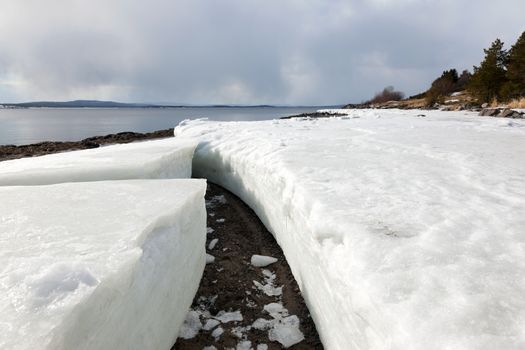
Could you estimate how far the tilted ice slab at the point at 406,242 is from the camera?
1.40m

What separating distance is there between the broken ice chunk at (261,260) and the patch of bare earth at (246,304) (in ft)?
0.17

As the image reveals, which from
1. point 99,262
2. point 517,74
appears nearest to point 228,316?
point 99,262

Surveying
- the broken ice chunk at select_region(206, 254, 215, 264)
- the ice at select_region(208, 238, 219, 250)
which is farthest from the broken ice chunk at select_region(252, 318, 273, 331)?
the ice at select_region(208, 238, 219, 250)

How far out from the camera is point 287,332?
274 cm

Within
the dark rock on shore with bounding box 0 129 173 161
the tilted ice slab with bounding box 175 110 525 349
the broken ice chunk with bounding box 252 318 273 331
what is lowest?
the broken ice chunk with bounding box 252 318 273 331

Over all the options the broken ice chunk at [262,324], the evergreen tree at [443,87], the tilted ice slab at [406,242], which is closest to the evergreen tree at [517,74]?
the evergreen tree at [443,87]

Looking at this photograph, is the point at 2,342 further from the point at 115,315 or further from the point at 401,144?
the point at 401,144

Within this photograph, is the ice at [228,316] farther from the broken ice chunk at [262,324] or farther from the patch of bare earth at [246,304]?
the broken ice chunk at [262,324]

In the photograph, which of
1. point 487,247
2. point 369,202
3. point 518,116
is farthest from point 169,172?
point 518,116

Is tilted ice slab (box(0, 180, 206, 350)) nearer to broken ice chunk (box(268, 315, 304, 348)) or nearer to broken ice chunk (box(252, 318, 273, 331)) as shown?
broken ice chunk (box(252, 318, 273, 331))

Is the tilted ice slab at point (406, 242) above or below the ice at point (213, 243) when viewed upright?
above

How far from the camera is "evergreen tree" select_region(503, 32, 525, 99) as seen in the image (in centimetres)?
1920

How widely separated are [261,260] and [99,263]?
2408 millimetres

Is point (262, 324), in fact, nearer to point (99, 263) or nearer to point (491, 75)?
point (99, 263)
